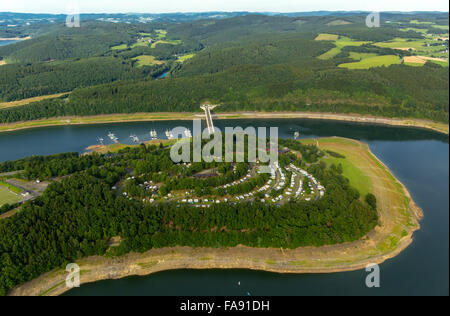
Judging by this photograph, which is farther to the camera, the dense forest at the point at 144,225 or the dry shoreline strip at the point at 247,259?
the dense forest at the point at 144,225

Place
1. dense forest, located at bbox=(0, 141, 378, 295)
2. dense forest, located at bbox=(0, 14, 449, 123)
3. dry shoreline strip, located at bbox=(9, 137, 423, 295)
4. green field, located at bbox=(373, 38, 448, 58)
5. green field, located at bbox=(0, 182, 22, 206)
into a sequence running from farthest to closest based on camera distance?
green field, located at bbox=(373, 38, 448, 58) < dense forest, located at bbox=(0, 14, 449, 123) < green field, located at bbox=(0, 182, 22, 206) < dense forest, located at bbox=(0, 141, 378, 295) < dry shoreline strip, located at bbox=(9, 137, 423, 295)

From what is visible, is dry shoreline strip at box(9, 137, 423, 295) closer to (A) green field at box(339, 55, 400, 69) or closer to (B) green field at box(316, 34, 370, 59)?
(A) green field at box(339, 55, 400, 69)

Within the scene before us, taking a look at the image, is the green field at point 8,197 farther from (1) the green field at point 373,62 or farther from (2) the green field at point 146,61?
(2) the green field at point 146,61

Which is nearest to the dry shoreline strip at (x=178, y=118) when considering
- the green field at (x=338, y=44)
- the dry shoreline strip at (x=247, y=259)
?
the dry shoreline strip at (x=247, y=259)

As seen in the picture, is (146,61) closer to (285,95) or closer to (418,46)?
(285,95)

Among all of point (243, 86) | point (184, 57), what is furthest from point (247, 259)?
point (184, 57)

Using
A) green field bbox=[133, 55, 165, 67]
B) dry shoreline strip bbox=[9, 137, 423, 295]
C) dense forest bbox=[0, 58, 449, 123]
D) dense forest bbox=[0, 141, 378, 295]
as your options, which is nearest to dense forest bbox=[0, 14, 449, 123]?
dense forest bbox=[0, 58, 449, 123]
